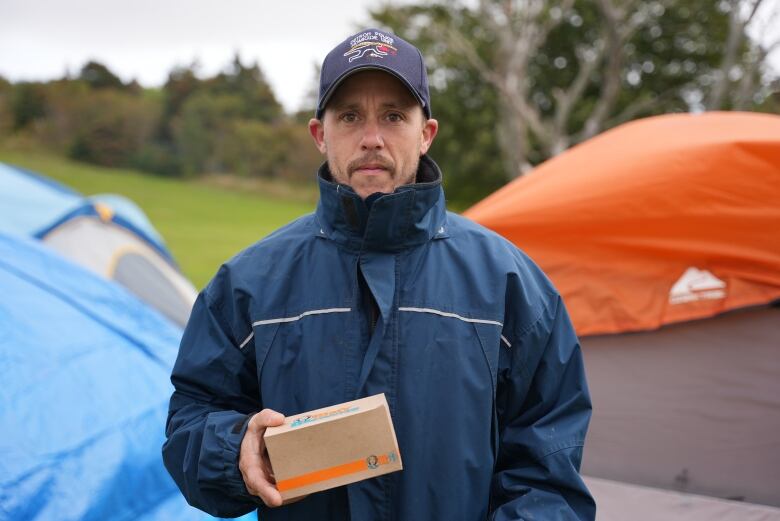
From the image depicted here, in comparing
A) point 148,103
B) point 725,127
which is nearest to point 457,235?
point 725,127

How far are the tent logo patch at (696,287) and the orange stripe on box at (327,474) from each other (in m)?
1.97

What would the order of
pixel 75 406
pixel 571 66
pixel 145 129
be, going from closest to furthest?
pixel 75 406, pixel 571 66, pixel 145 129

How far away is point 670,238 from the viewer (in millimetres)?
2979

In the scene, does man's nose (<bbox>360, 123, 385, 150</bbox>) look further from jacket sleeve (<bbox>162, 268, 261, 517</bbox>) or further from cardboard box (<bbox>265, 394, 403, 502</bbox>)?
cardboard box (<bbox>265, 394, 403, 502</bbox>)

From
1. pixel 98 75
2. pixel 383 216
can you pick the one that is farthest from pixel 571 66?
pixel 98 75

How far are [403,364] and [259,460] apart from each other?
13.5 inches

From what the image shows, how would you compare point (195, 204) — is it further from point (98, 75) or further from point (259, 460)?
point (259, 460)

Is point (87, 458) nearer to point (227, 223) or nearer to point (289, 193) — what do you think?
point (227, 223)

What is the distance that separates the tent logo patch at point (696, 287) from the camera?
2.88 m

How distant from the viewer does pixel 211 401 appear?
160cm

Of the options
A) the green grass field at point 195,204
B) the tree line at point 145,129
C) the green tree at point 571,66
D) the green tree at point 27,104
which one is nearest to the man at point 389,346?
the green grass field at point 195,204

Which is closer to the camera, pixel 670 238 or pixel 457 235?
pixel 457 235

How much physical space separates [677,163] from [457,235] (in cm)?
173

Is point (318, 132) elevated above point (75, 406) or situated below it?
above
